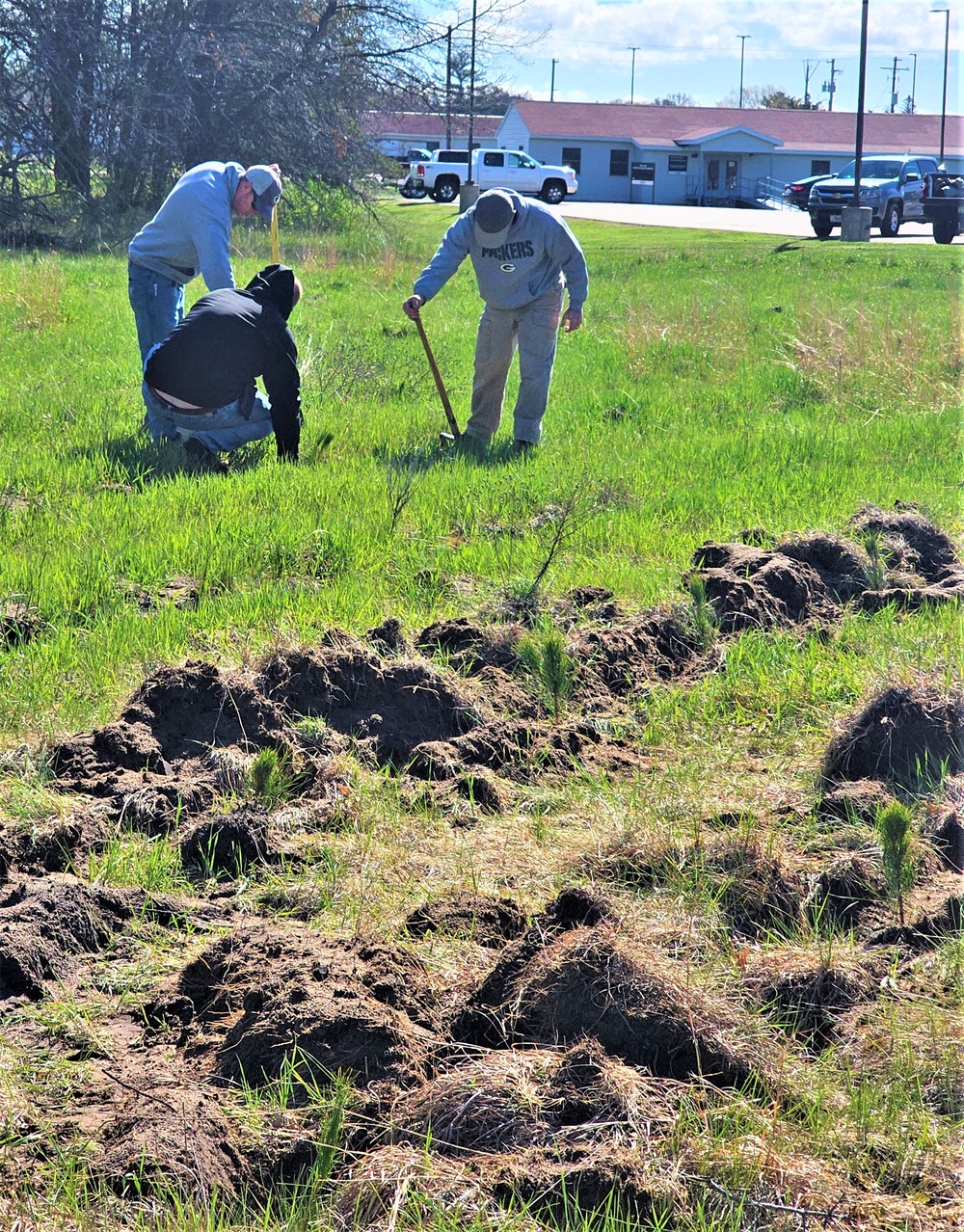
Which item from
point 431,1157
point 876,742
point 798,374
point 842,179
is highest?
point 842,179

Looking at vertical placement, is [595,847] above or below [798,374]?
below

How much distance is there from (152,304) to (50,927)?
6424 millimetres

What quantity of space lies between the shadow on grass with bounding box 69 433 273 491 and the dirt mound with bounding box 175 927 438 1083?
4.71 metres

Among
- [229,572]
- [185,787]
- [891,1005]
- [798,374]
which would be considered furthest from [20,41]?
[891,1005]

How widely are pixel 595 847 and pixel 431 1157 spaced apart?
1359mm

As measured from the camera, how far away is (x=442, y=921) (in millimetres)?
3238

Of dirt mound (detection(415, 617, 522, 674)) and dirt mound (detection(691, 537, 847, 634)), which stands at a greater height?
dirt mound (detection(691, 537, 847, 634))

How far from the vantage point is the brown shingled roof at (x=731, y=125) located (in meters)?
76.5

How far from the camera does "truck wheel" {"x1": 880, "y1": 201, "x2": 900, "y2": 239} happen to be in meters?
34.4

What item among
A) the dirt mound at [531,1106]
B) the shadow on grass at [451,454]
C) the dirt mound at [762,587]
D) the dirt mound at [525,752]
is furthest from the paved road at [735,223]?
the dirt mound at [531,1106]

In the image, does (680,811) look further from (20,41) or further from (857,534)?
(20,41)

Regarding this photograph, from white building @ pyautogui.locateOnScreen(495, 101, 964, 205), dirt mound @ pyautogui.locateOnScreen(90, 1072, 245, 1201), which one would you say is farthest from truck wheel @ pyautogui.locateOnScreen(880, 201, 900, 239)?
white building @ pyautogui.locateOnScreen(495, 101, 964, 205)

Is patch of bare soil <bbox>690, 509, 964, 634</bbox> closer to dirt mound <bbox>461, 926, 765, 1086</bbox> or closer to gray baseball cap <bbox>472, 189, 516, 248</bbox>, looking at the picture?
dirt mound <bbox>461, 926, 765, 1086</bbox>

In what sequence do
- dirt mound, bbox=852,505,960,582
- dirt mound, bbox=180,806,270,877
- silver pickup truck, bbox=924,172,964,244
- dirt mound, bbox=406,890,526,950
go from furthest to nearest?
silver pickup truck, bbox=924,172,964,244, dirt mound, bbox=852,505,960,582, dirt mound, bbox=180,806,270,877, dirt mound, bbox=406,890,526,950
